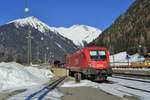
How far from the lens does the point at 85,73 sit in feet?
132

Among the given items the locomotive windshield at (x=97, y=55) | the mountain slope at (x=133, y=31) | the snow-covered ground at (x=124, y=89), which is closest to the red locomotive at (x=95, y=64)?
the locomotive windshield at (x=97, y=55)

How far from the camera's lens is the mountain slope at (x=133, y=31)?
15943 centimetres

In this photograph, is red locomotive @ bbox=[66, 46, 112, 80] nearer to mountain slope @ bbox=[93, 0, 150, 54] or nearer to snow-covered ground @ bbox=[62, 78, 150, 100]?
snow-covered ground @ bbox=[62, 78, 150, 100]

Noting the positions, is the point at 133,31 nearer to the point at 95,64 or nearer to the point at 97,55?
the point at 97,55

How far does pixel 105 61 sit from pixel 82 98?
1856cm

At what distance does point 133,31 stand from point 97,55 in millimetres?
133351

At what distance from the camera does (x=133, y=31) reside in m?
172

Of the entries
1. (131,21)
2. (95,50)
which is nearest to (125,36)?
(131,21)

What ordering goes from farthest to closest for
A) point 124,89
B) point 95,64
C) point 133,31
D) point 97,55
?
point 133,31, point 97,55, point 95,64, point 124,89

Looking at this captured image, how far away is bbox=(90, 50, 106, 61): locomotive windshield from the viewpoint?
40812 millimetres

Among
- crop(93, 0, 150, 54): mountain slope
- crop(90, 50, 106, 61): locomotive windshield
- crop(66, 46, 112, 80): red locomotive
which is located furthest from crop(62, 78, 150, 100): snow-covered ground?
crop(93, 0, 150, 54): mountain slope

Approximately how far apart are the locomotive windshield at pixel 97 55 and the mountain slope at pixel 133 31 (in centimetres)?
10150

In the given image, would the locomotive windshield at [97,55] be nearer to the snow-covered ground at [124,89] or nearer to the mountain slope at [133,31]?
the snow-covered ground at [124,89]

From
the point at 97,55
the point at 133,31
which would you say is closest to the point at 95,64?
the point at 97,55
